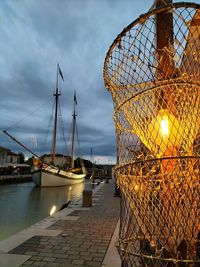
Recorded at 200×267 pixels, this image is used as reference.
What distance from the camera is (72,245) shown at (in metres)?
5.86

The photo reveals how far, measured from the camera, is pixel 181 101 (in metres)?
2.54

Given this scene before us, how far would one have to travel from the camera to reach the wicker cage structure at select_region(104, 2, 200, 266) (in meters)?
2.32

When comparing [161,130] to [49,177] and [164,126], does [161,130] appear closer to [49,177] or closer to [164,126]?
[164,126]

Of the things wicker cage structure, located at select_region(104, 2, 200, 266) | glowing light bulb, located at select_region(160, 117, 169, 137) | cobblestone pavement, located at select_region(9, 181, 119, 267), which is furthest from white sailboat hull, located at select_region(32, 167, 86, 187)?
glowing light bulb, located at select_region(160, 117, 169, 137)

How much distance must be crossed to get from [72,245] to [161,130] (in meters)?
4.41

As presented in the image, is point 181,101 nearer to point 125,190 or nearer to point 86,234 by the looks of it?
point 125,190

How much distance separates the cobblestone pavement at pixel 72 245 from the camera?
485cm

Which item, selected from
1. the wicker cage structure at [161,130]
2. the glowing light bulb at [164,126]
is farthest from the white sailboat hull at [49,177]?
the glowing light bulb at [164,126]

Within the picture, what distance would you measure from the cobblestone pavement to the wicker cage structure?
2.63 meters

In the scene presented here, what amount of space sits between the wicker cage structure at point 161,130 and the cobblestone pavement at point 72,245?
2633mm

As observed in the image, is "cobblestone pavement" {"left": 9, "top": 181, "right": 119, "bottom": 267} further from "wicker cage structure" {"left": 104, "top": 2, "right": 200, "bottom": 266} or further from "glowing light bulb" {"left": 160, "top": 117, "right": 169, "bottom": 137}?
"glowing light bulb" {"left": 160, "top": 117, "right": 169, "bottom": 137}

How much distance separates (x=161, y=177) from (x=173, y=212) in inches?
13.2

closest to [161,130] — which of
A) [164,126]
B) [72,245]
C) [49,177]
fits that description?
[164,126]

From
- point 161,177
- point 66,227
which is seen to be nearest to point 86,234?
point 66,227
